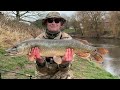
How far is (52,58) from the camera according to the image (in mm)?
3709

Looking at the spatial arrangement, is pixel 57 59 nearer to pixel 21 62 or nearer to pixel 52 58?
pixel 52 58

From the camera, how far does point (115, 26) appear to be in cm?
2270

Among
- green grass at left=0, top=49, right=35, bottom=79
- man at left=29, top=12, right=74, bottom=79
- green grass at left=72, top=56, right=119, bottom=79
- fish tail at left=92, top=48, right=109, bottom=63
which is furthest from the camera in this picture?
green grass at left=72, top=56, right=119, bottom=79

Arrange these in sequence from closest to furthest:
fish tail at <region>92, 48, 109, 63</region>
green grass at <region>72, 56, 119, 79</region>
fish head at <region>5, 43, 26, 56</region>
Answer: fish head at <region>5, 43, 26, 56</region>, fish tail at <region>92, 48, 109, 63</region>, green grass at <region>72, 56, 119, 79</region>

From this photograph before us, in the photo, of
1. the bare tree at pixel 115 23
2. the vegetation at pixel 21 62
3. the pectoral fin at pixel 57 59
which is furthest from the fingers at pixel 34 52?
the bare tree at pixel 115 23

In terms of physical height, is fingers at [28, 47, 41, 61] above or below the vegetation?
above

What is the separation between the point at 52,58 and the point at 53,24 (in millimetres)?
374

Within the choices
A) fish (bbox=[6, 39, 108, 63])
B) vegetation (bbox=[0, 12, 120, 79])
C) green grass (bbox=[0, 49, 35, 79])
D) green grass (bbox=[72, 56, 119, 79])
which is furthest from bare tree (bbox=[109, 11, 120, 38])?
Answer: fish (bbox=[6, 39, 108, 63])

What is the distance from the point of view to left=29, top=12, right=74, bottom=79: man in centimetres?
353

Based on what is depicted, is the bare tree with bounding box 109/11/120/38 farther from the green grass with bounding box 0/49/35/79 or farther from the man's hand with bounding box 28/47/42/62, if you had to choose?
the man's hand with bounding box 28/47/42/62
